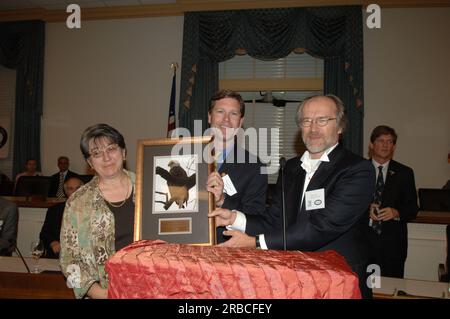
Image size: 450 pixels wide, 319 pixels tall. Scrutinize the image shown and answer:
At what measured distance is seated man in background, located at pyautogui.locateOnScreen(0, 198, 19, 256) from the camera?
3.50 metres

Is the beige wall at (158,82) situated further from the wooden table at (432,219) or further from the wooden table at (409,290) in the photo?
the wooden table at (409,290)

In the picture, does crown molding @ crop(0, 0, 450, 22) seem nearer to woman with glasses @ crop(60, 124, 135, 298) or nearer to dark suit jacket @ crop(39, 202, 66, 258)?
dark suit jacket @ crop(39, 202, 66, 258)

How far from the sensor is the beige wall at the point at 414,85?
6.97 m

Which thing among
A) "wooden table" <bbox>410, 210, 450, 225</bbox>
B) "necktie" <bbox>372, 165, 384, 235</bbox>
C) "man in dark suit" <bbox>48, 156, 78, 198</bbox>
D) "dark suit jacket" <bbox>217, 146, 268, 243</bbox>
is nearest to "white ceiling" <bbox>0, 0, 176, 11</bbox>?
"man in dark suit" <bbox>48, 156, 78, 198</bbox>

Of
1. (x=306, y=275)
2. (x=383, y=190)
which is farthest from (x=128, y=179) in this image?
(x=383, y=190)

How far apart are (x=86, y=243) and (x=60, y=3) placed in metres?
8.03

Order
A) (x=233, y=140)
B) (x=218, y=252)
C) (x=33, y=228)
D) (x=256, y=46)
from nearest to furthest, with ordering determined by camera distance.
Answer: (x=218, y=252), (x=233, y=140), (x=33, y=228), (x=256, y=46)

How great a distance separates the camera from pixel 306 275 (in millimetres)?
863

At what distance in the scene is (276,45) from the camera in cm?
704

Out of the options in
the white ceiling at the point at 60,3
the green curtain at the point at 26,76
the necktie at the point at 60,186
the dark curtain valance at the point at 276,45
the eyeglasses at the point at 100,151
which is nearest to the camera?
the eyeglasses at the point at 100,151

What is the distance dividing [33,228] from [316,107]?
14.6 feet

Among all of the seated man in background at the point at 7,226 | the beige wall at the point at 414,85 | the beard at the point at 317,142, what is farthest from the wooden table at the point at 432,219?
the seated man in background at the point at 7,226

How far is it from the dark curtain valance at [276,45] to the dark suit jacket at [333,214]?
554 centimetres
